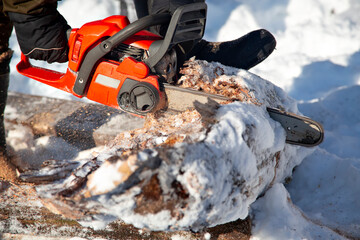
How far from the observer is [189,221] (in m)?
0.97

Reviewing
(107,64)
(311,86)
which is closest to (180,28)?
(107,64)

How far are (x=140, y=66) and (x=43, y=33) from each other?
0.59m

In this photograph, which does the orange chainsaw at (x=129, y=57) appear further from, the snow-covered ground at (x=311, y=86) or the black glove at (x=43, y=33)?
the snow-covered ground at (x=311, y=86)

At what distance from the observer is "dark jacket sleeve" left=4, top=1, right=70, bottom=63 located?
1.47m

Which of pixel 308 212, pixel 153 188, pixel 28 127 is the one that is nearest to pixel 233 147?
pixel 153 188

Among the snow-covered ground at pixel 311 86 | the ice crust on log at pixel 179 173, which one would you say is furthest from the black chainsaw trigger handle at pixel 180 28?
the snow-covered ground at pixel 311 86

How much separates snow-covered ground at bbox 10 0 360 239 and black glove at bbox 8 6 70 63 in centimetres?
140

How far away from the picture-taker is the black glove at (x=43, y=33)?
1.49 m

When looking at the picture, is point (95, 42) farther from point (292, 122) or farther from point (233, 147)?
point (292, 122)

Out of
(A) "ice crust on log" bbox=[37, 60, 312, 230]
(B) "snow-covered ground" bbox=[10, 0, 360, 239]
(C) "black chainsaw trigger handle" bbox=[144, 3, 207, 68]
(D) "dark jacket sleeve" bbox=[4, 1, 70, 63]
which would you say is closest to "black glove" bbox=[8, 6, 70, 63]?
(D) "dark jacket sleeve" bbox=[4, 1, 70, 63]

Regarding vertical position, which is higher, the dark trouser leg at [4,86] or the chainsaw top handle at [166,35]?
the chainsaw top handle at [166,35]

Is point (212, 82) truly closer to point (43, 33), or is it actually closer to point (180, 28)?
point (180, 28)

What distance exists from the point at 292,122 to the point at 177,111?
A: 587 millimetres

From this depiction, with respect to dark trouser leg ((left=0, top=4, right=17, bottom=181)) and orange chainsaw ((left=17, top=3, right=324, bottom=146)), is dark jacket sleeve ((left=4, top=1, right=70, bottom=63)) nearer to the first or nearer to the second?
orange chainsaw ((left=17, top=3, right=324, bottom=146))
